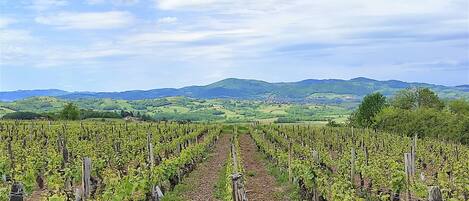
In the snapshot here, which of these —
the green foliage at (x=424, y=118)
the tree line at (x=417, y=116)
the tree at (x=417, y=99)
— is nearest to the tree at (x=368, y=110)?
the tree line at (x=417, y=116)

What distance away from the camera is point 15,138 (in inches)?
1473

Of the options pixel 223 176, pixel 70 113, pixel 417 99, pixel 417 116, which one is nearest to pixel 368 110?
pixel 417 99

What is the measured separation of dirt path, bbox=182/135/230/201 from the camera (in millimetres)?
19303

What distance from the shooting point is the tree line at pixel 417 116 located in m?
49.2

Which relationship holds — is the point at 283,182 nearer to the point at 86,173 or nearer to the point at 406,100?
the point at 86,173

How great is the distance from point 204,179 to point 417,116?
4001cm

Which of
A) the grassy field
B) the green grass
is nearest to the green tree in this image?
the green grass

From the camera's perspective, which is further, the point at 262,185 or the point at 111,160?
the point at 111,160

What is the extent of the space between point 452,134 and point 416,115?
38.1ft

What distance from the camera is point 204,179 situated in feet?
78.1

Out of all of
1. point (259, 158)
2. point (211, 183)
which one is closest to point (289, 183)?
point (211, 183)

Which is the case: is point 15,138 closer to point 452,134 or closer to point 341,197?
point 341,197

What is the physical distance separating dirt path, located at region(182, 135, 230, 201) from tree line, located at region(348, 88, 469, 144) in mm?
19656

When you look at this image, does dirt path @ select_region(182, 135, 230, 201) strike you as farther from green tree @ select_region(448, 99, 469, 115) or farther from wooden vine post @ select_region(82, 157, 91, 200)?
green tree @ select_region(448, 99, 469, 115)
